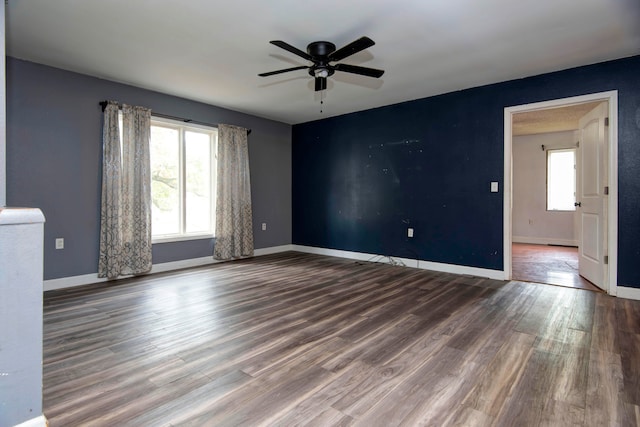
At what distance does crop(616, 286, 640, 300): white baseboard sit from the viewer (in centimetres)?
342

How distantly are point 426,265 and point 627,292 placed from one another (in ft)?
7.33

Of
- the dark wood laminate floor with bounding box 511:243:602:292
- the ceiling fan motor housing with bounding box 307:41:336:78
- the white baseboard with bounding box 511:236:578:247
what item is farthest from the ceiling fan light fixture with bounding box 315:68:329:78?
Answer: the white baseboard with bounding box 511:236:578:247

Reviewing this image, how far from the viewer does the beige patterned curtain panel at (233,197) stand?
5.33m

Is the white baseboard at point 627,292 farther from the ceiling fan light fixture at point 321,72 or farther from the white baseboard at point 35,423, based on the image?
the white baseboard at point 35,423

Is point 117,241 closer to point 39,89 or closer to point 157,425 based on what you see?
point 39,89

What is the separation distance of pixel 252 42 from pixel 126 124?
225cm

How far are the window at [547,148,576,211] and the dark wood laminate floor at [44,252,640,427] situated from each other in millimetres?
4795

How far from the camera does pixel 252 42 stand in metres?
3.13

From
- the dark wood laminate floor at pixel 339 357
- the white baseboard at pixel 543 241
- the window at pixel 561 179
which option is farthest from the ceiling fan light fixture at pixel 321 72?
the window at pixel 561 179

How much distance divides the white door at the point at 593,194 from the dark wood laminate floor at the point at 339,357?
562 mm

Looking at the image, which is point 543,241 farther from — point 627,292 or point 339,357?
point 339,357

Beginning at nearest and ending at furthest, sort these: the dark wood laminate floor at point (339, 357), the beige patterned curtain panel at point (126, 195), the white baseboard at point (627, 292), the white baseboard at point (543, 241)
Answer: the dark wood laminate floor at point (339, 357) → the white baseboard at point (627, 292) → the beige patterned curtain panel at point (126, 195) → the white baseboard at point (543, 241)

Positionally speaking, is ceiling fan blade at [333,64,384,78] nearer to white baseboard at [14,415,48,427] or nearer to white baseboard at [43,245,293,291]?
white baseboard at [14,415,48,427]

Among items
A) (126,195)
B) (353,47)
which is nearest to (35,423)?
(353,47)
